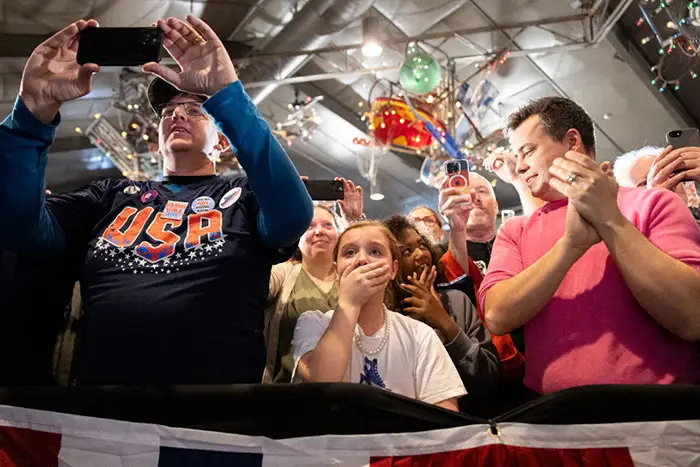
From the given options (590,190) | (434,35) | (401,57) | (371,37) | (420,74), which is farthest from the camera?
(401,57)

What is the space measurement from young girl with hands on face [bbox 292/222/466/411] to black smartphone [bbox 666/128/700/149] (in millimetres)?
930

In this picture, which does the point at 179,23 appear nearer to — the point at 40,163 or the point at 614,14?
the point at 40,163

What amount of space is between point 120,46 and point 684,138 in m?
1.58

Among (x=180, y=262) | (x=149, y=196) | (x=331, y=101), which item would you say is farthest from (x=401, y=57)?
(x=180, y=262)

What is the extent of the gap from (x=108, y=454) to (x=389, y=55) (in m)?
5.65

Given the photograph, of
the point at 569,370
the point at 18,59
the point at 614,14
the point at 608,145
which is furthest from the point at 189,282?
the point at 608,145

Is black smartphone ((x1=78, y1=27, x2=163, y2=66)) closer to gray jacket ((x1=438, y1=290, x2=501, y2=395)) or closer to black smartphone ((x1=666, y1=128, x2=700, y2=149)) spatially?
gray jacket ((x1=438, y1=290, x2=501, y2=395))

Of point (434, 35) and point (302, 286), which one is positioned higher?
point (434, 35)

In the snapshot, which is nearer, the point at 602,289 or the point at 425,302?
the point at 602,289

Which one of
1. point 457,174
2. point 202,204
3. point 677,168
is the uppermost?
point 457,174

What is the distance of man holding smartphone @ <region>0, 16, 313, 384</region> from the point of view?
4.16 feet

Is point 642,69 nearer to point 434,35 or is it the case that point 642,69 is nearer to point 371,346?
point 434,35

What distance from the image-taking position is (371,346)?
5.16 feet

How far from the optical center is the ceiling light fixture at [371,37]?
517 cm
